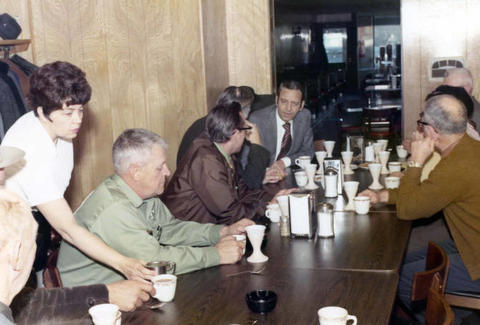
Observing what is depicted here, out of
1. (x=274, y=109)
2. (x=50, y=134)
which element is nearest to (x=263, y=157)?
(x=274, y=109)

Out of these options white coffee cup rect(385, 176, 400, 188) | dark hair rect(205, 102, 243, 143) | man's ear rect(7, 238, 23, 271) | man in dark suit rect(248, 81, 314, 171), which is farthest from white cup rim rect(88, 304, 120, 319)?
man in dark suit rect(248, 81, 314, 171)

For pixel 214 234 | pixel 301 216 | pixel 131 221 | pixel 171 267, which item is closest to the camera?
pixel 171 267

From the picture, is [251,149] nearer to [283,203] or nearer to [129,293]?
[283,203]

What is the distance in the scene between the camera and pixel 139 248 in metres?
2.57

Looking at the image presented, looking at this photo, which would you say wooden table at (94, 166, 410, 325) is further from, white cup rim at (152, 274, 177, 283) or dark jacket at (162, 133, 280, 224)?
dark jacket at (162, 133, 280, 224)

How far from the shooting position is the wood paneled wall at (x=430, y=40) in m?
6.35

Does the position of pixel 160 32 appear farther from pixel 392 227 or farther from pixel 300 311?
pixel 300 311

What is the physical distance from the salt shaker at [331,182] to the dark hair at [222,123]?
2.33ft

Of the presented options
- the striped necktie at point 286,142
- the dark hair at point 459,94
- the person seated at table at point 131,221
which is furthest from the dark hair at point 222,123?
the striped necktie at point 286,142

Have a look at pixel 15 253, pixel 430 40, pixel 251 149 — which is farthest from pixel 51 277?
pixel 430 40

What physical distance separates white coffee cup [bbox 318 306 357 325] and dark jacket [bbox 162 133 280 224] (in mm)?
1609

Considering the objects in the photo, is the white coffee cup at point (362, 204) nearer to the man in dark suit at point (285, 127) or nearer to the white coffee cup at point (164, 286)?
the white coffee cup at point (164, 286)

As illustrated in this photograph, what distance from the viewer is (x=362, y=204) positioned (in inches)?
138

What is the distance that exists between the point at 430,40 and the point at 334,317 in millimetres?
5224
